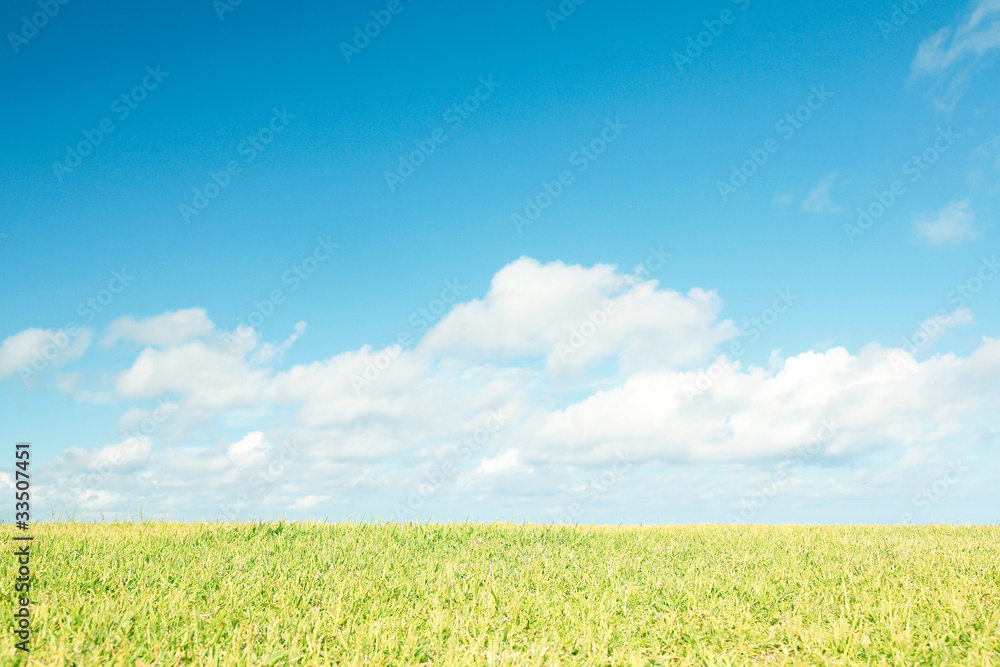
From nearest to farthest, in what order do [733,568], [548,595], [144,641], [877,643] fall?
[144,641] < [877,643] < [548,595] < [733,568]

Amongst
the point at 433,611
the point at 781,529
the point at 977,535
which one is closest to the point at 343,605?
the point at 433,611

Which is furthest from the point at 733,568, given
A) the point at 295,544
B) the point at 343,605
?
the point at 295,544

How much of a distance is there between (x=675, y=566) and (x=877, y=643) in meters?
3.55

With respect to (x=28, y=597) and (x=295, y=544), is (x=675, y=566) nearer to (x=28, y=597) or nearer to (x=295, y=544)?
(x=295, y=544)

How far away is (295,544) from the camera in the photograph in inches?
442

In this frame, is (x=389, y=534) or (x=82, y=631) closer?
(x=82, y=631)

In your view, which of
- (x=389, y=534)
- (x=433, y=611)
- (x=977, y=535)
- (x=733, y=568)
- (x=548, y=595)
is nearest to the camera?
(x=433, y=611)

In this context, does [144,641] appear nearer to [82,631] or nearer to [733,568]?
[82,631]

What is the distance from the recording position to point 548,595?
27.3 ft

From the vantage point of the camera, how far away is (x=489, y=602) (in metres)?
7.84

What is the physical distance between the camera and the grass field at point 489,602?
6559 millimetres

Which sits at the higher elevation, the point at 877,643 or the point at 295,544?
the point at 295,544

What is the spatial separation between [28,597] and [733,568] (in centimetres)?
934

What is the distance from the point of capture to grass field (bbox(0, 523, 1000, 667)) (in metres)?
6.56
